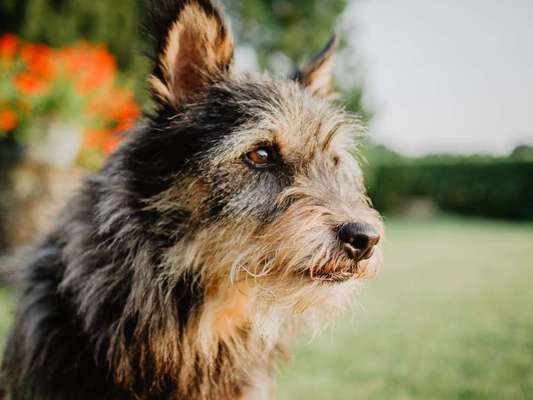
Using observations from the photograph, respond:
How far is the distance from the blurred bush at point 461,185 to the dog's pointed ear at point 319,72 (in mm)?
19503

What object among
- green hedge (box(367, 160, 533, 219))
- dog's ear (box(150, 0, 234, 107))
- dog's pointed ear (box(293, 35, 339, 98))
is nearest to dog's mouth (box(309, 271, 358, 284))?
dog's ear (box(150, 0, 234, 107))

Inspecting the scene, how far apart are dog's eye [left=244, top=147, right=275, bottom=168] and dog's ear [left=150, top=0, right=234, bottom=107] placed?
52 cm

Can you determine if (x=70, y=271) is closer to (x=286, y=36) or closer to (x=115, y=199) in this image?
(x=115, y=199)

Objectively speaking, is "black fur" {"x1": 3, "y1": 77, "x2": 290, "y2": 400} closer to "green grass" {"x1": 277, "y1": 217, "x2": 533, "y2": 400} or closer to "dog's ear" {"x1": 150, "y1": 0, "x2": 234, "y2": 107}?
"dog's ear" {"x1": 150, "y1": 0, "x2": 234, "y2": 107}

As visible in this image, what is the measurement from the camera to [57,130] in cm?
639

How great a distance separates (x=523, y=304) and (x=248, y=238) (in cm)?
586

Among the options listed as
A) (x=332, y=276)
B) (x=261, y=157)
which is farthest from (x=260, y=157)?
(x=332, y=276)

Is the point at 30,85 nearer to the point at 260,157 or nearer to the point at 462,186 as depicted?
the point at 260,157

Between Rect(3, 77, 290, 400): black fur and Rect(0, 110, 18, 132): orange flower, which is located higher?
Rect(0, 110, 18, 132): orange flower

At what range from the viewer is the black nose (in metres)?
2.13

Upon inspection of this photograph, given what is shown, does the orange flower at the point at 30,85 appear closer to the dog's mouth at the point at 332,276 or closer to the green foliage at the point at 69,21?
the green foliage at the point at 69,21

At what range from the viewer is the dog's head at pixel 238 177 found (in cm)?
221

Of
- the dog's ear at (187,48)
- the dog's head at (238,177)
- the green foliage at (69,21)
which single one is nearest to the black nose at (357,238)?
the dog's head at (238,177)

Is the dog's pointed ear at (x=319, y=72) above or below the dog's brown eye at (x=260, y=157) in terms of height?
above
